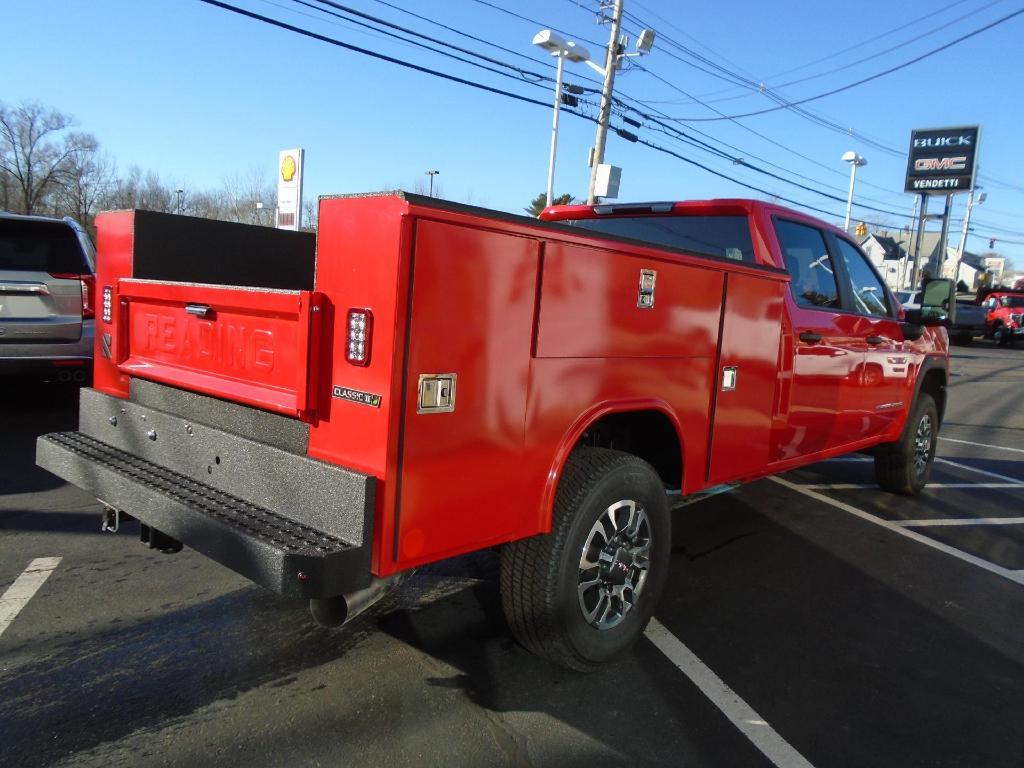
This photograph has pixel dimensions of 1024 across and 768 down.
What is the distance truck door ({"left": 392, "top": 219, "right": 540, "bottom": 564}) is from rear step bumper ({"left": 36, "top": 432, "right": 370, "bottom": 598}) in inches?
8.9

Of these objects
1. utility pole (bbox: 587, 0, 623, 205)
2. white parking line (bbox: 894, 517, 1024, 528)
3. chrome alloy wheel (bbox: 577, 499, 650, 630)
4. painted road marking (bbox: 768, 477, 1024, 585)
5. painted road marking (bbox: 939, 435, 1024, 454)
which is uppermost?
utility pole (bbox: 587, 0, 623, 205)

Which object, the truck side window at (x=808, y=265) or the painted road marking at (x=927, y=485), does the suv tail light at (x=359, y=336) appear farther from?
the painted road marking at (x=927, y=485)

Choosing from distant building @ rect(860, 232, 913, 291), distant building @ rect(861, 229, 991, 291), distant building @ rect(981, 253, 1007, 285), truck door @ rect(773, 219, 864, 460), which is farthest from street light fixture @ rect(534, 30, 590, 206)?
distant building @ rect(981, 253, 1007, 285)

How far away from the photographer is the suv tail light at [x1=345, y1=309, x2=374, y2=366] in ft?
7.80

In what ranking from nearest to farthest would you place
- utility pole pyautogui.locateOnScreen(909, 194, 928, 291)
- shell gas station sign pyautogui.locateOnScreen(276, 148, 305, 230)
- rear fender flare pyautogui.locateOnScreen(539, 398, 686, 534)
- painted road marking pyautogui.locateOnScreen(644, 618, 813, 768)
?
painted road marking pyautogui.locateOnScreen(644, 618, 813, 768)
rear fender flare pyautogui.locateOnScreen(539, 398, 686, 534)
shell gas station sign pyautogui.locateOnScreen(276, 148, 305, 230)
utility pole pyautogui.locateOnScreen(909, 194, 928, 291)

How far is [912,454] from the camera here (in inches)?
256

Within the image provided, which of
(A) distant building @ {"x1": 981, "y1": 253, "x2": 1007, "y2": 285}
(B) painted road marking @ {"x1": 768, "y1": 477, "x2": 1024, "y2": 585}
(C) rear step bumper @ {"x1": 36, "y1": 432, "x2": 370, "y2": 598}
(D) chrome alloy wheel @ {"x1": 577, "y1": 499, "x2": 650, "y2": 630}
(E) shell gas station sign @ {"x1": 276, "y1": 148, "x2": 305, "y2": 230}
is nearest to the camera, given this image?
(C) rear step bumper @ {"x1": 36, "y1": 432, "x2": 370, "y2": 598}

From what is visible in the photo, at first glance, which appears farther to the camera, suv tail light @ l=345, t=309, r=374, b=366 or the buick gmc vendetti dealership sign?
the buick gmc vendetti dealership sign

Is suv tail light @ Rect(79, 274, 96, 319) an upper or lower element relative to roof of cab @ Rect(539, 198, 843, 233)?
lower

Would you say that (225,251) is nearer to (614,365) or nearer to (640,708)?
(614,365)

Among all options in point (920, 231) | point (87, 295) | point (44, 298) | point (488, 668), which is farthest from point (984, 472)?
point (920, 231)

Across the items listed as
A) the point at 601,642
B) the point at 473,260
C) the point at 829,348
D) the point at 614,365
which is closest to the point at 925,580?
the point at 829,348

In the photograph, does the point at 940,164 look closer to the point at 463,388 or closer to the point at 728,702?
the point at 728,702

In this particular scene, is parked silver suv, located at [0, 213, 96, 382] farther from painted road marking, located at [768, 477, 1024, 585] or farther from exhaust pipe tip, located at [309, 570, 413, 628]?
painted road marking, located at [768, 477, 1024, 585]
